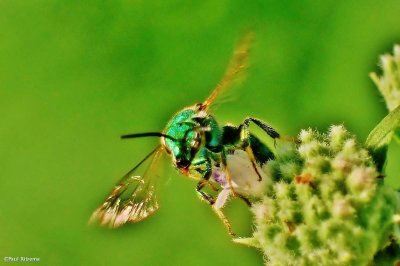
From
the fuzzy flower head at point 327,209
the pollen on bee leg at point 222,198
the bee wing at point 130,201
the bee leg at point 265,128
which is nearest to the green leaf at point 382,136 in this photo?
the fuzzy flower head at point 327,209

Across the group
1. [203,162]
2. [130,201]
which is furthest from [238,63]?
[130,201]

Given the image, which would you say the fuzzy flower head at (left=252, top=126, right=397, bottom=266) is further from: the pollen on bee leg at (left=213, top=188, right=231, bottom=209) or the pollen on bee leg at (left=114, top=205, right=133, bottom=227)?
the pollen on bee leg at (left=114, top=205, right=133, bottom=227)

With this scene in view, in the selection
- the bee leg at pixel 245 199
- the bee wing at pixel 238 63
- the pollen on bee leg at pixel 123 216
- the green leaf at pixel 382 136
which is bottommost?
the green leaf at pixel 382 136

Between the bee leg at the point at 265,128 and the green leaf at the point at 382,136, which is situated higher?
the bee leg at the point at 265,128

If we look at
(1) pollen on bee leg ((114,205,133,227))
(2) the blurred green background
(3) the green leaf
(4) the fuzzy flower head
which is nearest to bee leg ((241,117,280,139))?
(4) the fuzzy flower head

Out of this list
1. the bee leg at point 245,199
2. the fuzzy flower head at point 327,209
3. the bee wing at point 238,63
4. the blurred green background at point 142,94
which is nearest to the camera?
the fuzzy flower head at point 327,209

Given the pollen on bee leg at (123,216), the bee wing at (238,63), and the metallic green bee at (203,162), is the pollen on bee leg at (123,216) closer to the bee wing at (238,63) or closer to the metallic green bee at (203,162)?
the metallic green bee at (203,162)

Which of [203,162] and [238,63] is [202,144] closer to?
[203,162]

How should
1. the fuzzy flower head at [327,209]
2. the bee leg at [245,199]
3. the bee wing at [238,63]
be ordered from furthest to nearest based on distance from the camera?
1. the bee wing at [238,63]
2. the bee leg at [245,199]
3. the fuzzy flower head at [327,209]
